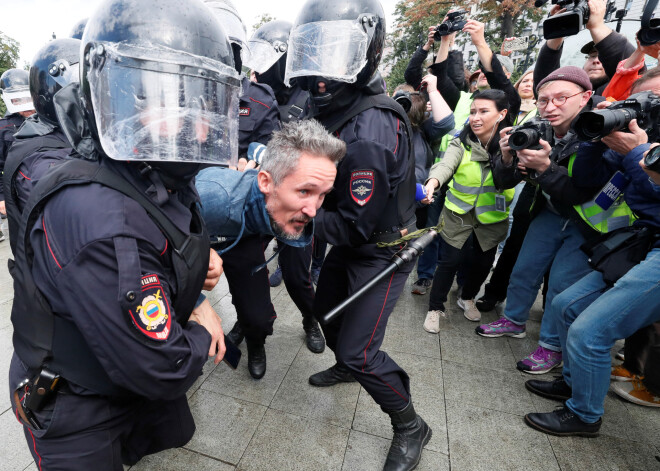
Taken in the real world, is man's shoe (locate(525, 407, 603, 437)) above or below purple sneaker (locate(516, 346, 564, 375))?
above

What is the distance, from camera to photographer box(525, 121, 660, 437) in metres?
1.86

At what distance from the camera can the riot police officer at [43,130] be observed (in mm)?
1816

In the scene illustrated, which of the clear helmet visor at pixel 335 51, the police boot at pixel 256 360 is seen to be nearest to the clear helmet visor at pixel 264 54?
the clear helmet visor at pixel 335 51

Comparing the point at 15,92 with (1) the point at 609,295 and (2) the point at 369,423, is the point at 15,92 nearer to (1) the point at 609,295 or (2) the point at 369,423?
(2) the point at 369,423

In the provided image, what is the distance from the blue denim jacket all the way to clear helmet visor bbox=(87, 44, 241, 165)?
0.76 m

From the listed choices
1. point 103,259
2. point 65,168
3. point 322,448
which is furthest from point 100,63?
point 322,448

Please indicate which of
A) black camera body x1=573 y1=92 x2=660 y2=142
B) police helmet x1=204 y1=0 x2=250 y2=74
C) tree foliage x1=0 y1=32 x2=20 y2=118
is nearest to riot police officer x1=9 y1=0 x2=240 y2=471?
black camera body x1=573 y1=92 x2=660 y2=142

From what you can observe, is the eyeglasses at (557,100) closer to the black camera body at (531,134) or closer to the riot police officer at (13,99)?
the black camera body at (531,134)

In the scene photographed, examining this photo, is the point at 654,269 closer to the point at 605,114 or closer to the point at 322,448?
the point at 605,114

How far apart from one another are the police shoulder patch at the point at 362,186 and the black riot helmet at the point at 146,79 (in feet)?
2.92

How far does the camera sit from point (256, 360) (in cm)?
267

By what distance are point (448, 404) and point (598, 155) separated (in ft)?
6.21

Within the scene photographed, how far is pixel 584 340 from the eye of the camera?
2008mm

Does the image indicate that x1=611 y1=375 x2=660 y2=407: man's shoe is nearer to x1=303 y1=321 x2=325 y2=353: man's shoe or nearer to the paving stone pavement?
the paving stone pavement
